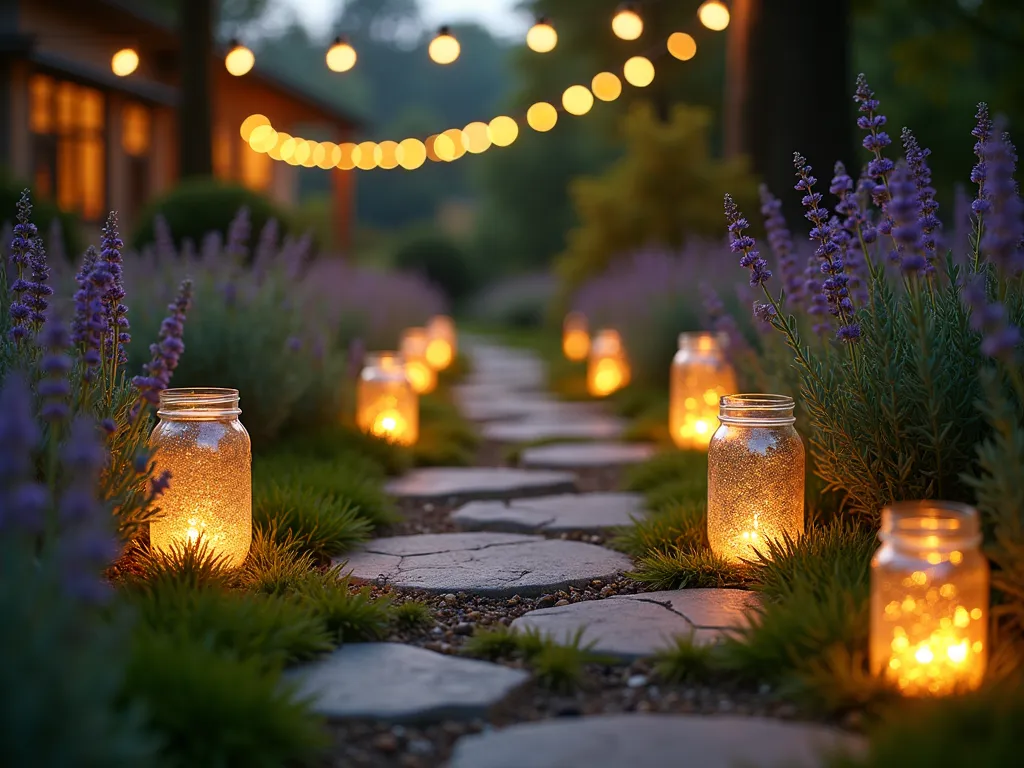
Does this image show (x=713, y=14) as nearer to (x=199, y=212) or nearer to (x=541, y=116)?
(x=541, y=116)

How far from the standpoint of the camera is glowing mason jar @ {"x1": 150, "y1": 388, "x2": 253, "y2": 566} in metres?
2.82

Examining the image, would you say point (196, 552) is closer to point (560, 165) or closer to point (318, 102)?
point (318, 102)

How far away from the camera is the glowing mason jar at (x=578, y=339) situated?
10359 millimetres

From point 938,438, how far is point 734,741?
1.06m

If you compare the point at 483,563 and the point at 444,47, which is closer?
the point at 483,563

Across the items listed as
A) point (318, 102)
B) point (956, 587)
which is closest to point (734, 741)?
point (956, 587)

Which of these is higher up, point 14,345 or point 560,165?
point 560,165

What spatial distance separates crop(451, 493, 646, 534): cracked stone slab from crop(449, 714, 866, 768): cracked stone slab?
1.68 meters

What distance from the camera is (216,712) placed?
71.2 inches

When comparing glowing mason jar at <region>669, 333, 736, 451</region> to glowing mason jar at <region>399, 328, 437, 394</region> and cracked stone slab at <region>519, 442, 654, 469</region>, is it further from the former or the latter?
glowing mason jar at <region>399, 328, 437, 394</region>

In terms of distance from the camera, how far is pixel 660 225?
11055mm

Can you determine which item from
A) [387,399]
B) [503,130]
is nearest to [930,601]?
[387,399]

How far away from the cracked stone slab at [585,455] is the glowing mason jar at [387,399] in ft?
2.07

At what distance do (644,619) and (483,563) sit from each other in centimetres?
78
